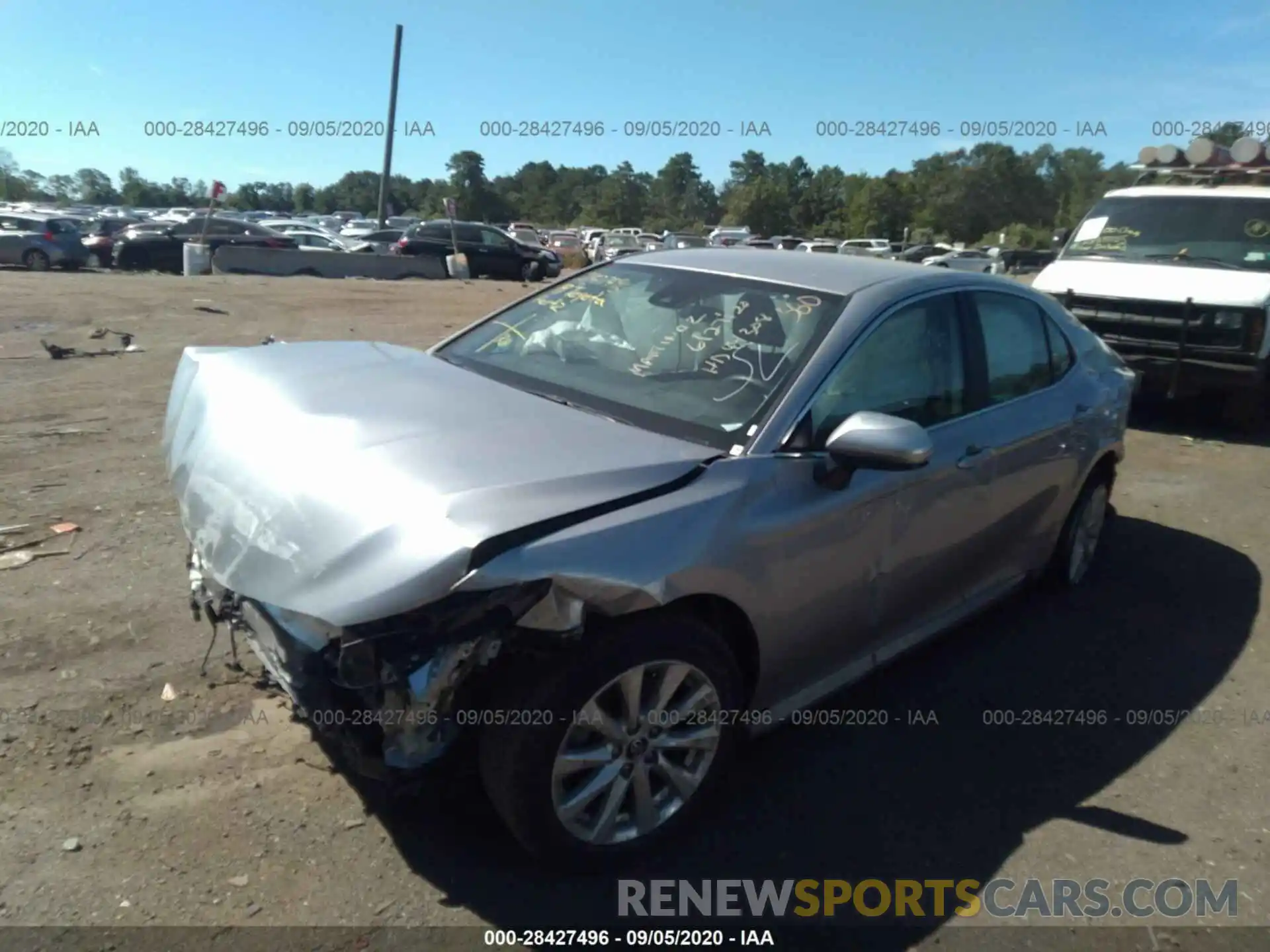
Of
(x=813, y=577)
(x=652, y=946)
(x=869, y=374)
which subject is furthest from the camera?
(x=869, y=374)

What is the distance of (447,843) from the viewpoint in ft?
9.78

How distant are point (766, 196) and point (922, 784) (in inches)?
2920

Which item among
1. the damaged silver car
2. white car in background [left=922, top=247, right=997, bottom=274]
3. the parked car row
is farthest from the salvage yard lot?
white car in background [left=922, top=247, right=997, bottom=274]

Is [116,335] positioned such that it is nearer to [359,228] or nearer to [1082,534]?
[1082,534]

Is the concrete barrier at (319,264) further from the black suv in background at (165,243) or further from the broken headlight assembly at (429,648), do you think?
the broken headlight assembly at (429,648)

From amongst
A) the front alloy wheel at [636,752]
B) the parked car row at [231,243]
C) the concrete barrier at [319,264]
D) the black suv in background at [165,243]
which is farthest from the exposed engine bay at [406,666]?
the black suv in background at [165,243]

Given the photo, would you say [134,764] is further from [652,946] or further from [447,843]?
[652,946]

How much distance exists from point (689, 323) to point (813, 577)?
117 cm

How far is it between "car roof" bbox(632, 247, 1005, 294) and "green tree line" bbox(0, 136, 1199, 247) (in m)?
50.9

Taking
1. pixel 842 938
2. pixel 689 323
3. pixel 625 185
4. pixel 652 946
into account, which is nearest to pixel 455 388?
pixel 689 323

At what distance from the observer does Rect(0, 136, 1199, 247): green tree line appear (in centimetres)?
6644

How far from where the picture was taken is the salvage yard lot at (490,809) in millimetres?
2805

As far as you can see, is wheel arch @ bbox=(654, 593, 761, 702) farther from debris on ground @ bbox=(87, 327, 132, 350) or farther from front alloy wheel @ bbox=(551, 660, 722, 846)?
debris on ground @ bbox=(87, 327, 132, 350)

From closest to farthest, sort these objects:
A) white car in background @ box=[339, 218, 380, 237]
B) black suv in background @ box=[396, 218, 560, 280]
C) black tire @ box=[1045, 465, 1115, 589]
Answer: black tire @ box=[1045, 465, 1115, 589]
black suv in background @ box=[396, 218, 560, 280]
white car in background @ box=[339, 218, 380, 237]
